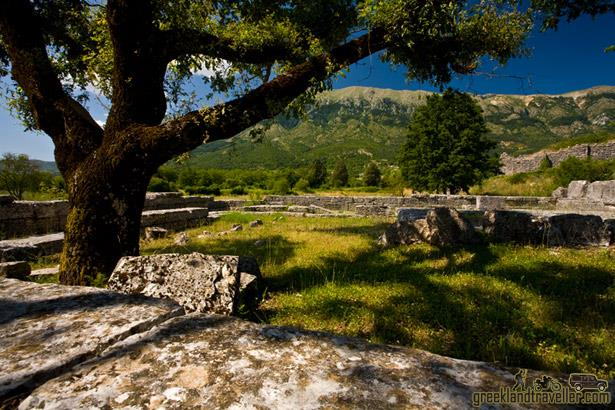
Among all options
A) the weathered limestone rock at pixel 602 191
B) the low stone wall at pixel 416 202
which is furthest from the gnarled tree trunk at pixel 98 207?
the weathered limestone rock at pixel 602 191

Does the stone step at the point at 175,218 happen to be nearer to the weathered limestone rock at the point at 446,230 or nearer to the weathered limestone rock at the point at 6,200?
the weathered limestone rock at the point at 6,200

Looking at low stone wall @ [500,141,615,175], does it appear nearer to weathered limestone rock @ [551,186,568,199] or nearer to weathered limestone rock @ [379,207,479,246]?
weathered limestone rock @ [551,186,568,199]

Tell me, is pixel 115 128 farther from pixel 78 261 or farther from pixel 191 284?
pixel 191 284

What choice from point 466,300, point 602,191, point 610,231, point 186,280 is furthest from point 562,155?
point 186,280

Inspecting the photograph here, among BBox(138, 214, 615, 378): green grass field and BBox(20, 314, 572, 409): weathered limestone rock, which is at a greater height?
BBox(20, 314, 572, 409): weathered limestone rock

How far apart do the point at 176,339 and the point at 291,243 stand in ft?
26.6

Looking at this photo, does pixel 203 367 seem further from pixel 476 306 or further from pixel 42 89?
pixel 42 89

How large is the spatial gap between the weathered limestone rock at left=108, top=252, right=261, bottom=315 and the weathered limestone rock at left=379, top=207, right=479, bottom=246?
232 inches


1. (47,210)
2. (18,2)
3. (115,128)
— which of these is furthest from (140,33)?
(47,210)

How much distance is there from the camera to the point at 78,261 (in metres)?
4.75

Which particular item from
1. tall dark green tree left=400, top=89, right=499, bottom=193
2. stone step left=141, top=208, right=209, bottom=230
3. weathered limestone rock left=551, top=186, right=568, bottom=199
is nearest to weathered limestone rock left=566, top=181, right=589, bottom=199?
weathered limestone rock left=551, top=186, right=568, bottom=199

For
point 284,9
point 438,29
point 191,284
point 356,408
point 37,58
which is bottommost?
point 191,284

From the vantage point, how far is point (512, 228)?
855cm

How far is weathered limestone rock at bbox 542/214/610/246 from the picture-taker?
310 inches
